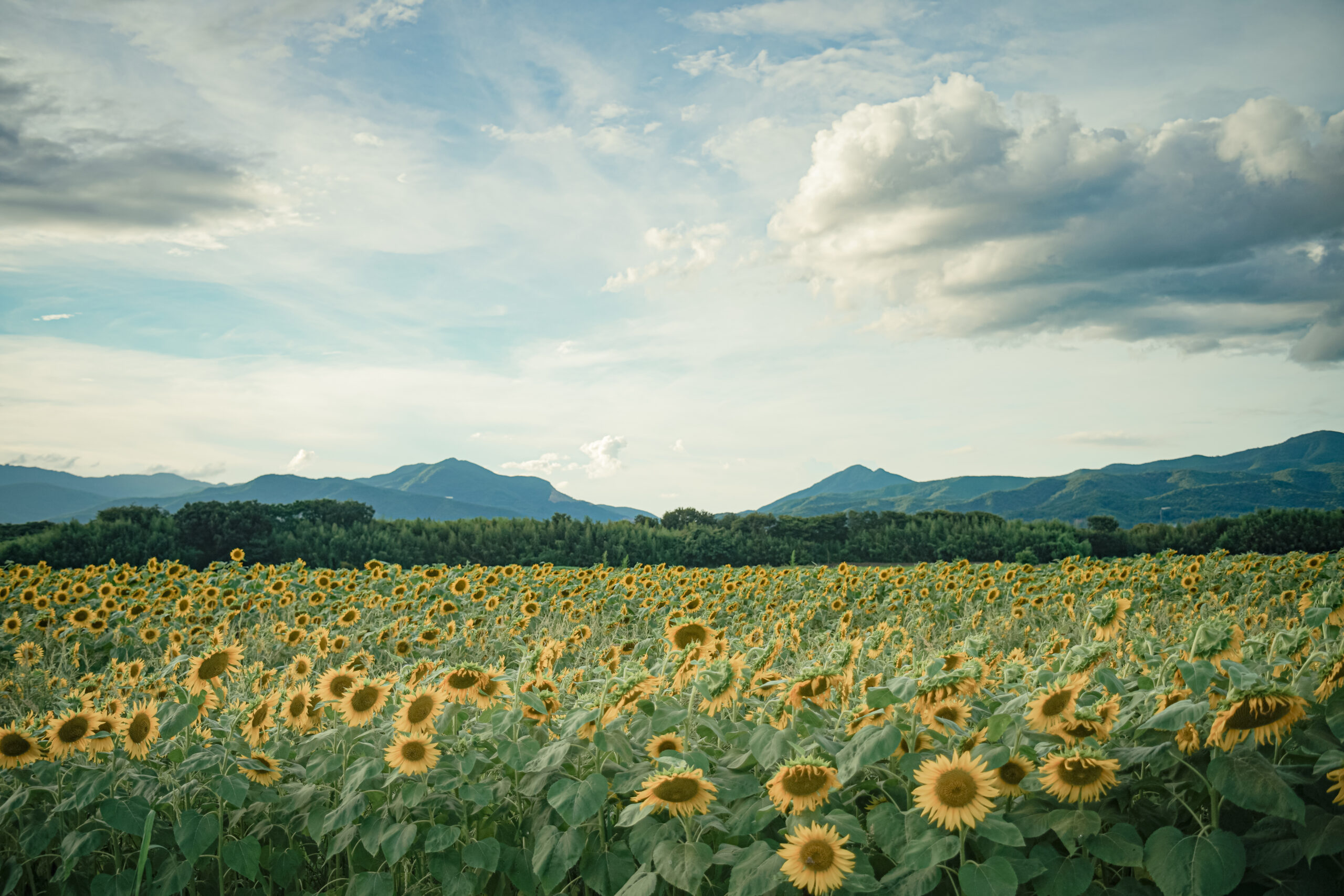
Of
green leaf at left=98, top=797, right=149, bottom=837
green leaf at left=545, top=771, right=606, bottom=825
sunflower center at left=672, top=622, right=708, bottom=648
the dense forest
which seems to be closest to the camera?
green leaf at left=545, top=771, right=606, bottom=825

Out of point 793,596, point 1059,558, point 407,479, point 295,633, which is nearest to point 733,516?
point 1059,558

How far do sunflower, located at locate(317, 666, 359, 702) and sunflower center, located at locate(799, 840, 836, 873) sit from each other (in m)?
2.09

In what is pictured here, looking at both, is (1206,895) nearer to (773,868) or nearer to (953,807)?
(953,807)

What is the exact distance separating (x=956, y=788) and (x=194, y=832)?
98.4 inches

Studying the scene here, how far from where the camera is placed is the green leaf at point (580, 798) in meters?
2.33

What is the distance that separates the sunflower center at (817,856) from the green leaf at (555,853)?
2.36ft

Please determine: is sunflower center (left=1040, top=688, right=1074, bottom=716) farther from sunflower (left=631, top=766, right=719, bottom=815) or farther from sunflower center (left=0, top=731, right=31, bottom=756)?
sunflower center (left=0, top=731, right=31, bottom=756)

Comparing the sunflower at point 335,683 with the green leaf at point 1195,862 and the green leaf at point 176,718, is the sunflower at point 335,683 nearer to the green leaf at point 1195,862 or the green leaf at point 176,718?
the green leaf at point 176,718

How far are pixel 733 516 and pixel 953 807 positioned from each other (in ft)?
74.3

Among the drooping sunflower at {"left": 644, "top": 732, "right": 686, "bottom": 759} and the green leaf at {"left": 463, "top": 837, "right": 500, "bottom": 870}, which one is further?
the drooping sunflower at {"left": 644, "top": 732, "right": 686, "bottom": 759}

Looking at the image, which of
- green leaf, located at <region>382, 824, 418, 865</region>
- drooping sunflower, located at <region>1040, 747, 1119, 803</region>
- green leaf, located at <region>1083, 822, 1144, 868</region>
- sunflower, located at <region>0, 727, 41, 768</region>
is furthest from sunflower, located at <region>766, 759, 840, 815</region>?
sunflower, located at <region>0, 727, 41, 768</region>

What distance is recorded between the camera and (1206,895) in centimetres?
194

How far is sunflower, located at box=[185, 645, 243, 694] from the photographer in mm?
3633

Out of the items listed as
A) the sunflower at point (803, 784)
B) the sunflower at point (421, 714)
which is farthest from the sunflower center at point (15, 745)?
the sunflower at point (803, 784)
